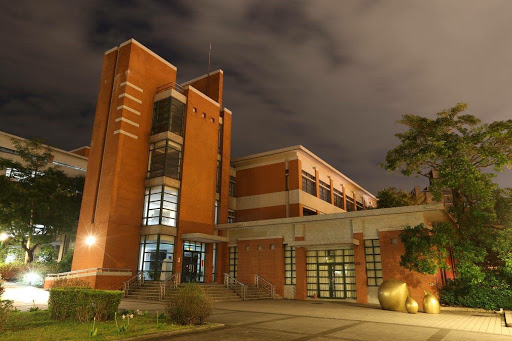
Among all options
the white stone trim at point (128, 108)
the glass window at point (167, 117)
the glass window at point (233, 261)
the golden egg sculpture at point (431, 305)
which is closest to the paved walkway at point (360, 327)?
the golden egg sculpture at point (431, 305)

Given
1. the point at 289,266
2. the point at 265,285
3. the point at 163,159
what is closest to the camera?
the point at 289,266

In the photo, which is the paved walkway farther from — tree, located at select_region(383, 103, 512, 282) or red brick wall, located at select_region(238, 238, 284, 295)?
red brick wall, located at select_region(238, 238, 284, 295)

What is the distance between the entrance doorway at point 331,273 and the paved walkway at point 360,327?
642cm

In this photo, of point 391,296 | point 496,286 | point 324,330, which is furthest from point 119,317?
point 496,286

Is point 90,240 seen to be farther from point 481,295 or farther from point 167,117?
point 481,295

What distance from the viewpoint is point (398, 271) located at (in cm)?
1970

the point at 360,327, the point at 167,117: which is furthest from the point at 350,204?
the point at 360,327

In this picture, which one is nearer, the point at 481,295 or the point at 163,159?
the point at 481,295

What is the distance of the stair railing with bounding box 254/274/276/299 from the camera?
79.1 ft

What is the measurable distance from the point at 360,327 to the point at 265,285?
1389 centimetres

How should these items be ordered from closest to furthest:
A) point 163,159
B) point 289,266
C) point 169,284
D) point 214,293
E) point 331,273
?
point 169,284 → point 214,293 → point 331,273 → point 289,266 → point 163,159

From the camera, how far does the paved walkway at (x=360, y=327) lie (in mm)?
9719

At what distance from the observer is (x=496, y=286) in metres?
16.3

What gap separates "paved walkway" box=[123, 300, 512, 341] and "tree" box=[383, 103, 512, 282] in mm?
2883
